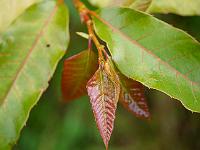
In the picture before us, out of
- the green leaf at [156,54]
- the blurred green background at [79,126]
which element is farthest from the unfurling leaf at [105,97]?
the blurred green background at [79,126]

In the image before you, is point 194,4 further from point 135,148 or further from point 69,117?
point 135,148

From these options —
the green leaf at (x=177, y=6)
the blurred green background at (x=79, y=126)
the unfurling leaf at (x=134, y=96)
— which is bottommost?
the blurred green background at (x=79, y=126)

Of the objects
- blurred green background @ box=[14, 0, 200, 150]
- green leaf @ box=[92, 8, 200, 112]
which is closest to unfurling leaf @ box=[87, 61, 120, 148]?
green leaf @ box=[92, 8, 200, 112]

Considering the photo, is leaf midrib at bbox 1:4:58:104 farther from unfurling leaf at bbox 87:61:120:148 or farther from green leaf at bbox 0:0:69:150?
unfurling leaf at bbox 87:61:120:148

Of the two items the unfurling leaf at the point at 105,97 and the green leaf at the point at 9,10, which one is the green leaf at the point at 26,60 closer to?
the green leaf at the point at 9,10

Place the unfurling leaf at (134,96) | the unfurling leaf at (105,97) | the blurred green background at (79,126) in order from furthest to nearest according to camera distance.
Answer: the blurred green background at (79,126)
the unfurling leaf at (134,96)
the unfurling leaf at (105,97)
